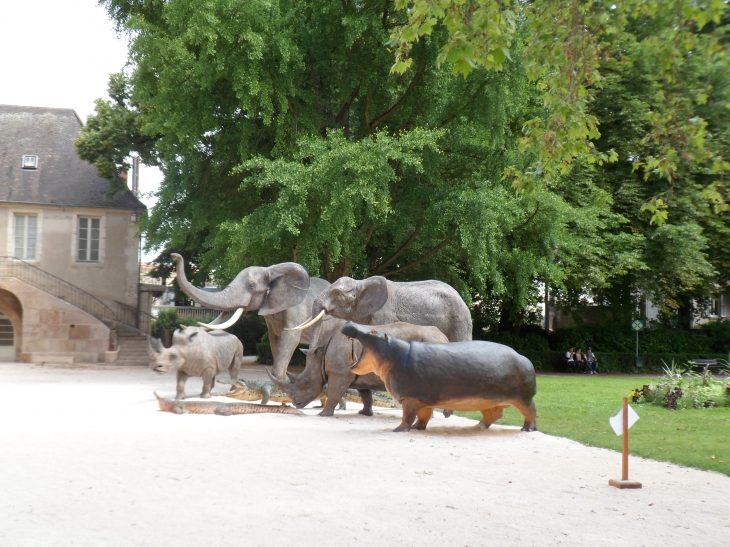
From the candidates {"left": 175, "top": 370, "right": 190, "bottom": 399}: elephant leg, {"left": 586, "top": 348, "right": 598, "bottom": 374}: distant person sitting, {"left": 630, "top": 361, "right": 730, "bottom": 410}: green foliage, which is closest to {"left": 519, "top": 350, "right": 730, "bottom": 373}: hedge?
{"left": 586, "top": 348, "right": 598, "bottom": 374}: distant person sitting

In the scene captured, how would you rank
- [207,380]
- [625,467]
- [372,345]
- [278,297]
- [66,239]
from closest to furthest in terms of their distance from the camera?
[625,467] → [372,345] → [207,380] → [278,297] → [66,239]

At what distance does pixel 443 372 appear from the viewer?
10.1m

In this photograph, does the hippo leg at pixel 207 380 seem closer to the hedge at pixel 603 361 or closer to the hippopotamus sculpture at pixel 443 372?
the hippopotamus sculpture at pixel 443 372

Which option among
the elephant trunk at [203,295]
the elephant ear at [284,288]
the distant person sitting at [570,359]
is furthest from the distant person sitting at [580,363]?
the elephant trunk at [203,295]

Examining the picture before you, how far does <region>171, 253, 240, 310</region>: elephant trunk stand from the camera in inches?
549

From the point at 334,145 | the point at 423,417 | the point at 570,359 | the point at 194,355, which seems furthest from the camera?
the point at 570,359

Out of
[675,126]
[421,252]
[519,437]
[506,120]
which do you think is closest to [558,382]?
[421,252]

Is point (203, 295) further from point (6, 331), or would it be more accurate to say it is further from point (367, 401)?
point (6, 331)

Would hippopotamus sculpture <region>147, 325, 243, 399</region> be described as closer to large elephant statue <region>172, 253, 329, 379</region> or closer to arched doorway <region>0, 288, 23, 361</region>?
large elephant statue <region>172, 253, 329, 379</region>

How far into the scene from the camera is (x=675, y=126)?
5.96 metres

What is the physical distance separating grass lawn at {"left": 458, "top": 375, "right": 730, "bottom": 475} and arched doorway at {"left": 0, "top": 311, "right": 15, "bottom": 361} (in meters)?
23.5

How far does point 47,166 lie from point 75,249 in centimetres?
446

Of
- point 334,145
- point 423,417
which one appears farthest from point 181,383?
point 334,145

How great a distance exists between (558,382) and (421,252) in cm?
593
